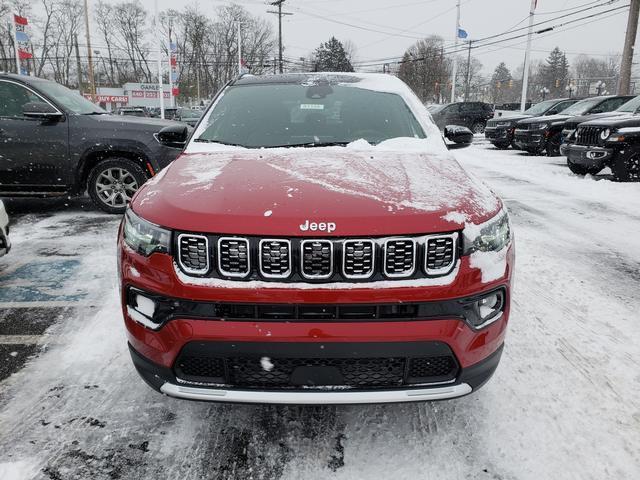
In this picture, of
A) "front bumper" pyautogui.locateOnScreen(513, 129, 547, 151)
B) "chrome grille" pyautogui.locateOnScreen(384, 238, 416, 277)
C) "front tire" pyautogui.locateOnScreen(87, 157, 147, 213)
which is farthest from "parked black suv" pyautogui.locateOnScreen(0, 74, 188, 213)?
"front bumper" pyautogui.locateOnScreen(513, 129, 547, 151)

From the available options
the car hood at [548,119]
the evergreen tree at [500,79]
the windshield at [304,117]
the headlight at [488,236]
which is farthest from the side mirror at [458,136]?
the evergreen tree at [500,79]

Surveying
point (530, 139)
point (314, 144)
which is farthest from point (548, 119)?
point (314, 144)

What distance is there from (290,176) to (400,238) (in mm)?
682

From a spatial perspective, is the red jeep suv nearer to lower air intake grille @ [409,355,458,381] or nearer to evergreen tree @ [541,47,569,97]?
lower air intake grille @ [409,355,458,381]

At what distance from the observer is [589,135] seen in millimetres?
9680

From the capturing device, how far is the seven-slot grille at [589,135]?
9.43 m

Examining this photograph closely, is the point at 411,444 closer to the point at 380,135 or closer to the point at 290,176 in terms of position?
the point at 290,176

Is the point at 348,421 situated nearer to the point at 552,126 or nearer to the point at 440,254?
the point at 440,254

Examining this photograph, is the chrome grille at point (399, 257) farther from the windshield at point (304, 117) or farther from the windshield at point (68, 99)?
the windshield at point (68, 99)

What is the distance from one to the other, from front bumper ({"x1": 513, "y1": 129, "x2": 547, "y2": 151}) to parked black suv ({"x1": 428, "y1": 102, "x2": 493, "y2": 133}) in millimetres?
9569

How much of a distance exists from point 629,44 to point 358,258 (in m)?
25.3

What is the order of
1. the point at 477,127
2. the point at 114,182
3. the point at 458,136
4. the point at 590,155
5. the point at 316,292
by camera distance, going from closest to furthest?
1. the point at 316,292
2. the point at 458,136
3. the point at 114,182
4. the point at 590,155
5. the point at 477,127

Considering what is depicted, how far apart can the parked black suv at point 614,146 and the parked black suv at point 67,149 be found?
791 centimetres

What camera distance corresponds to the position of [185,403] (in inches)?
94.3
